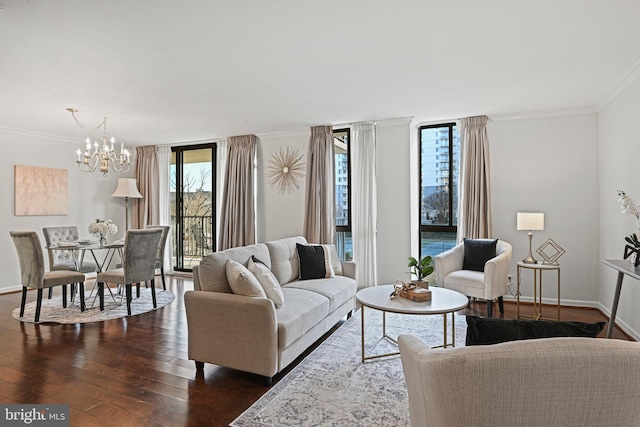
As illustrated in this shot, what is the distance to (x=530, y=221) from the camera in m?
4.37

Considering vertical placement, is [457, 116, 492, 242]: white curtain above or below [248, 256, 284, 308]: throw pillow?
above

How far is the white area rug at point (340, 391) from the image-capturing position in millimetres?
2150

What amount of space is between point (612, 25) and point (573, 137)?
2.47 metres

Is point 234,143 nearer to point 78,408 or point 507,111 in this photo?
point 507,111

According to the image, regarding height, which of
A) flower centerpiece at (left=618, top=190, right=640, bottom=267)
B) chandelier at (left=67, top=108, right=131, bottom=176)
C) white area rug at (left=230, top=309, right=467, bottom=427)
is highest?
chandelier at (left=67, top=108, right=131, bottom=176)

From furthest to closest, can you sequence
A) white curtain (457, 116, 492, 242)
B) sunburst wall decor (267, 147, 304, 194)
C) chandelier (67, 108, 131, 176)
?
1. sunburst wall decor (267, 147, 304, 194)
2. white curtain (457, 116, 492, 242)
3. chandelier (67, 108, 131, 176)

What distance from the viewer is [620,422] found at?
1072 millimetres

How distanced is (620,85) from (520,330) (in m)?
3.80

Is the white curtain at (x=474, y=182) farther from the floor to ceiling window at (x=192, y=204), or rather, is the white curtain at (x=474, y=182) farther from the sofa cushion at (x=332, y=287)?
the floor to ceiling window at (x=192, y=204)

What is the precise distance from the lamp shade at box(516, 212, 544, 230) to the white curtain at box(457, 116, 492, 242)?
1.60 feet

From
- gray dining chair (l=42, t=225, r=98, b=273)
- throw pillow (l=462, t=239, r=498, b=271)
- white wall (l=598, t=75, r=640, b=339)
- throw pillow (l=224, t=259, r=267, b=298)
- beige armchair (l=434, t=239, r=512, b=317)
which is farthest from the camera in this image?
gray dining chair (l=42, t=225, r=98, b=273)

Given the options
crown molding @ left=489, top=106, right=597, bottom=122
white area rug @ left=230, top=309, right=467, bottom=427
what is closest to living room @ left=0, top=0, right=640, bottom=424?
crown molding @ left=489, top=106, right=597, bottom=122

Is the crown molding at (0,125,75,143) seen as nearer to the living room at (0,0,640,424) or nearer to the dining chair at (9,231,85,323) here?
the living room at (0,0,640,424)

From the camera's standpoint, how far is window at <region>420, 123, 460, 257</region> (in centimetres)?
543
